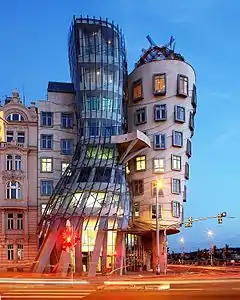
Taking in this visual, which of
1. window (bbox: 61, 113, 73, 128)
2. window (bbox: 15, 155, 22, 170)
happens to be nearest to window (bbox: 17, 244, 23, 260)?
window (bbox: 15, 155, 22, 170)

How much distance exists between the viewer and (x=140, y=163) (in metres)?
74.9

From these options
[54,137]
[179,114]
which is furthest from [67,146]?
[179,114]

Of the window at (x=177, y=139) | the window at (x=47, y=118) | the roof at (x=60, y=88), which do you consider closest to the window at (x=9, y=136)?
the window at (x=47, y=118)

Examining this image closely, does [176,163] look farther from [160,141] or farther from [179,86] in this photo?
[179,86]

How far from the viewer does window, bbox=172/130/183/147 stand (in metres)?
74.6

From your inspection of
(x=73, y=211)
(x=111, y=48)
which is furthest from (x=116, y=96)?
(x=73, y=211)

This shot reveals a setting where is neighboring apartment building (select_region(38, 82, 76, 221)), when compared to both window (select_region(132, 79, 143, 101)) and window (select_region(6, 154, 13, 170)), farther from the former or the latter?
window (select_region(132, 79, 143, 101))

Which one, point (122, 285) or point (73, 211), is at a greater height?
point (73, 211)

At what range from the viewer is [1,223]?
7362 cm

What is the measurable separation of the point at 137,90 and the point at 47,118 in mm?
13576

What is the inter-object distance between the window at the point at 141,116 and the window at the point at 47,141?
12545 millimetres

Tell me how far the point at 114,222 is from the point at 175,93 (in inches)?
817

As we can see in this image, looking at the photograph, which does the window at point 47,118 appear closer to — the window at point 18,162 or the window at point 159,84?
the window at point 18,162

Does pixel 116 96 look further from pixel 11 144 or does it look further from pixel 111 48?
pixel 11 144
